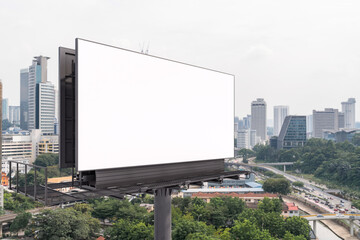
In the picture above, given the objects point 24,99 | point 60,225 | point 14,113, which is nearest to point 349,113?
point 24,99

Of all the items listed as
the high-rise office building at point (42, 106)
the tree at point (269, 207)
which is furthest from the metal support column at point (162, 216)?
the high-rise office building at point (42, 106)

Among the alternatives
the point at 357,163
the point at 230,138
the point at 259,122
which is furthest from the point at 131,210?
the point at 259,122

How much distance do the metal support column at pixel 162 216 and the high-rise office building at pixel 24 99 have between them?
419 feet

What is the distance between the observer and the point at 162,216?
30.3 feet

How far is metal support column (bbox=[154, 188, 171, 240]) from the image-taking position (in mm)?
9102

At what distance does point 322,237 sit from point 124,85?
36.6 metres

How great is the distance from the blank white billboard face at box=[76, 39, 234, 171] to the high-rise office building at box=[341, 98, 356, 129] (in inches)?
7549

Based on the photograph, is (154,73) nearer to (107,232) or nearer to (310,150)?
(107,232)

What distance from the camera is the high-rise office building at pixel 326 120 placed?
5344 inches

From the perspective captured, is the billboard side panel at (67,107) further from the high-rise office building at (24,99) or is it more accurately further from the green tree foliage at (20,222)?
the high-rise office building at (24,99)

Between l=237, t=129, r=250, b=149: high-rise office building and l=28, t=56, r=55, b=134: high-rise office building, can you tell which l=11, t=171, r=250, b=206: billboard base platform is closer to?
l=28, t=56, r=55, b=134: high-rise office building

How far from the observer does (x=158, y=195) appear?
29.7 feet

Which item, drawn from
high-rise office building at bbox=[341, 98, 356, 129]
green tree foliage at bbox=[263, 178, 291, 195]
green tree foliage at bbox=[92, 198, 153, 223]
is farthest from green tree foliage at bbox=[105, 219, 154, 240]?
high-rise office building at bbox=[341, 98, 356, 129]

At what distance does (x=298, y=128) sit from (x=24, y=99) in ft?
354
